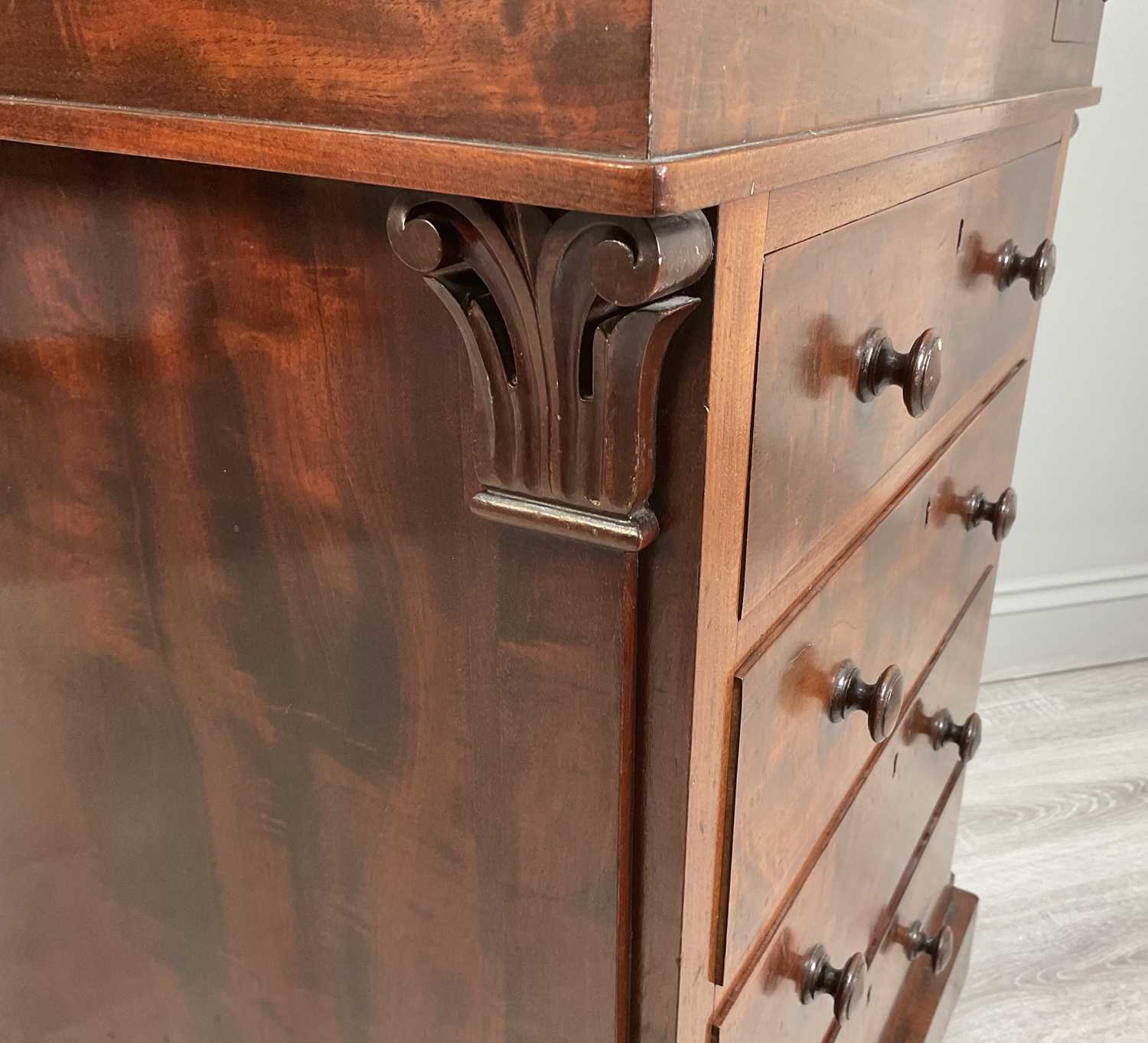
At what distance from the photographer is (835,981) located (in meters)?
0.74

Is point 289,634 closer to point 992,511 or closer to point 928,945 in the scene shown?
point 992,511

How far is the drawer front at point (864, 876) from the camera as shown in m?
0.69

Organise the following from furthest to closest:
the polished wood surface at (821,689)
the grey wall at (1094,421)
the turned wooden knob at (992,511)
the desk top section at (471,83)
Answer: the grey wall at (1094,421) → the turned wooden knob at (992,511) → the polished wood surface at (821,689) → the desk top section at (471,83)

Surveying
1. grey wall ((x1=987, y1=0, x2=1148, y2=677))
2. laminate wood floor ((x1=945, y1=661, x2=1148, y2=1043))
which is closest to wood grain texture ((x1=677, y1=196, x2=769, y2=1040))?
laminate wood floor ((x1=945, y1=661, x2=1148, y2=1043))

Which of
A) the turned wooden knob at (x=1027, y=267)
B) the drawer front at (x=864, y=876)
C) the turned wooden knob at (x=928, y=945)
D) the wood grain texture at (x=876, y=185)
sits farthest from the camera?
the turned wooden knob at (x=928, y=945)

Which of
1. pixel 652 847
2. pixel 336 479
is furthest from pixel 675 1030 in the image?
pixel 336 479

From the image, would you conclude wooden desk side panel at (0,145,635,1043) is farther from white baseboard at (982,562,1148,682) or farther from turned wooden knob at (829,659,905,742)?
white baseboard at (982,562,1148,682)

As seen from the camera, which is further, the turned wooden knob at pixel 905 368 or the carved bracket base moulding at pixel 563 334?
the turned wooden knob at pixel 905 368

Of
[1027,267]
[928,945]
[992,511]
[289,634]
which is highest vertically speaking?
[1027,267]

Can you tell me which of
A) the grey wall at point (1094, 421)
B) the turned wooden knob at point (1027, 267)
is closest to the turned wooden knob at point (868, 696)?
the turned wooden knob at point (1027, 267)

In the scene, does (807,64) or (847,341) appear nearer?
(807,64)

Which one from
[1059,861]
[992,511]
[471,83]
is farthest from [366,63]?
[1059,861]

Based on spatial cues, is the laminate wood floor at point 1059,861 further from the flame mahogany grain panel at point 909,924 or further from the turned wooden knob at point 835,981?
the turned wooden knob at point 835,981

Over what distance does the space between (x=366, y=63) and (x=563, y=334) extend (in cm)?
12
